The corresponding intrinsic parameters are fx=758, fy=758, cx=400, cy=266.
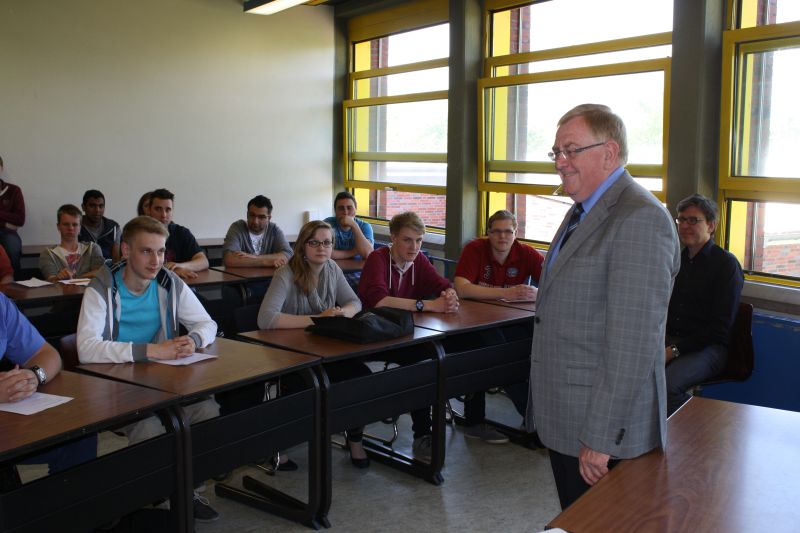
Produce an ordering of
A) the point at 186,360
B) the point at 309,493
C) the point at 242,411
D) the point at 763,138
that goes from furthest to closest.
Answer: the point at 763,138, the point at 309,493, the point at 186,360, the point at 242,411

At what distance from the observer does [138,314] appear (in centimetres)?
309

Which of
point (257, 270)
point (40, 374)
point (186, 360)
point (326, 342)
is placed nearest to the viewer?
point (40, 374)

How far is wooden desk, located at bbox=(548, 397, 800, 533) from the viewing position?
1490 millimetres

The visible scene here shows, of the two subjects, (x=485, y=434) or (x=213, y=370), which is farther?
(x=485, y=434)

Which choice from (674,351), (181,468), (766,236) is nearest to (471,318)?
(674,351)

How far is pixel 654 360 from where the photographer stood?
5.82 feet

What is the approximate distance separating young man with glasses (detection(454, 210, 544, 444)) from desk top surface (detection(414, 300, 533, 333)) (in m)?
0.16

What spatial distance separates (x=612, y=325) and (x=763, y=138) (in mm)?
3304

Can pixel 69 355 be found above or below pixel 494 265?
below

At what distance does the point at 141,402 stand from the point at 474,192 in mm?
4650

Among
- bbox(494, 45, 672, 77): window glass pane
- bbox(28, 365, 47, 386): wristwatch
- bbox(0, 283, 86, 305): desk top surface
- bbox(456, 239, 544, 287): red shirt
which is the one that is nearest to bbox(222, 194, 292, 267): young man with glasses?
bbox(0, 283, 86, 305): desk top surface

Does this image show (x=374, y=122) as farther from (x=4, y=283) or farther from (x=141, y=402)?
(x=141, y=402)

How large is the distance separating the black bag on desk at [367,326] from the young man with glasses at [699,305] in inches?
55.9

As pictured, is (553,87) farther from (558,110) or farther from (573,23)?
(573,23)
